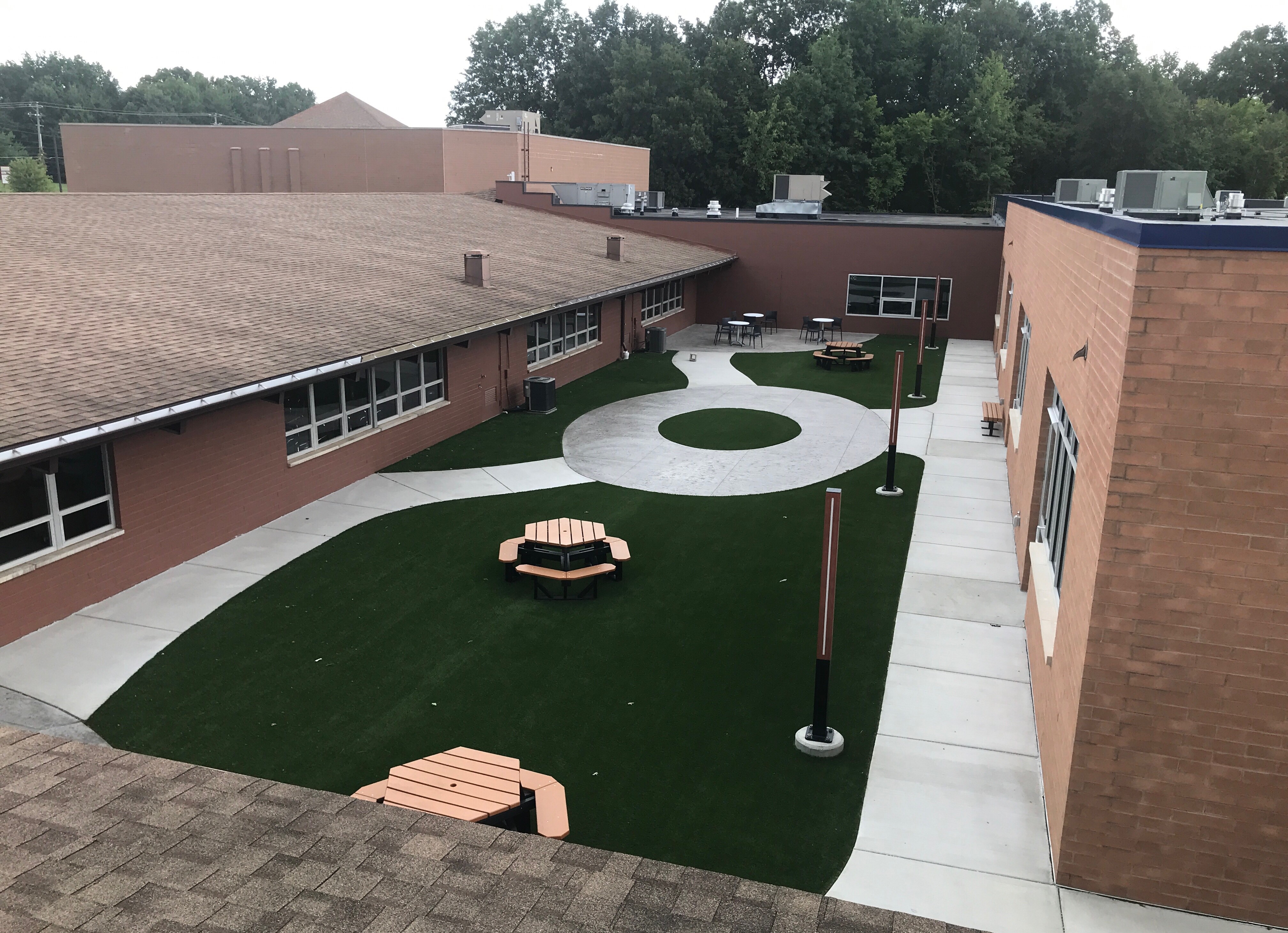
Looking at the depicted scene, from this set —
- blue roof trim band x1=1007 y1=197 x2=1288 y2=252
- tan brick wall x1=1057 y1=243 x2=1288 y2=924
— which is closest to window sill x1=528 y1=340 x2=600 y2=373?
tan brick wall x1=1057 y1=243 x2=1288 y2=924

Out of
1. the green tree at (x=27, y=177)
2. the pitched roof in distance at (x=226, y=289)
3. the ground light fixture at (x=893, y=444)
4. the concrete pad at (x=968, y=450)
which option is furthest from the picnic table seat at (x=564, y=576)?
the green tree at (x=27, y=177)

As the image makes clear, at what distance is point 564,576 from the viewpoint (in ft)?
40.9

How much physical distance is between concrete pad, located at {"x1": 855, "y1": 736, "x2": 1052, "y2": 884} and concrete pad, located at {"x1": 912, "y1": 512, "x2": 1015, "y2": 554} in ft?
18.6

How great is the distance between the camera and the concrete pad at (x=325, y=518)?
1478cm

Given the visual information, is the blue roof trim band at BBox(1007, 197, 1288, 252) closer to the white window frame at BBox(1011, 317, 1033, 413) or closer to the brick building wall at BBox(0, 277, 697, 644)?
the white window frame at BBox(1011, 317, 1033, 413)

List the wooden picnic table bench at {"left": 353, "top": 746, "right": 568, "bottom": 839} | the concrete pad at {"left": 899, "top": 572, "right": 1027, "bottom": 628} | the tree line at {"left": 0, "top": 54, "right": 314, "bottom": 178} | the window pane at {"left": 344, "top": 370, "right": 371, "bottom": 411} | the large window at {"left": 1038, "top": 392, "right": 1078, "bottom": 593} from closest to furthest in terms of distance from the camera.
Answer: the wooden picnic table bench at {"left": 353, "top": 746, "right": 568, "bottom": 839} → the large window at {"left": 1038, "top": 392, "right": 1078, "bottom": 593} → the concrete pad at {"left": 899, "top": 572, "right": 1027, "bottom": 628} → the window pane at {"left": 344, "top": 370, "right": 371, "bottom": 411} → the tree line at {"left": 0, "top": 54, "right": 314, "bottom": 178}

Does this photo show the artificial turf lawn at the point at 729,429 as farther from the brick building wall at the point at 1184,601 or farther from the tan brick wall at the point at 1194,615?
the tan brick wall at the point at 1194,615

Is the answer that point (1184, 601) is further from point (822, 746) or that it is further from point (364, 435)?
point (364, 435)

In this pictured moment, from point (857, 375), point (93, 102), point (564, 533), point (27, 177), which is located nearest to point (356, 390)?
point (564, 533)

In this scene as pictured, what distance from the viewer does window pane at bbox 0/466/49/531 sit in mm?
10977

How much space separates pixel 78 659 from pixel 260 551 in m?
3.42

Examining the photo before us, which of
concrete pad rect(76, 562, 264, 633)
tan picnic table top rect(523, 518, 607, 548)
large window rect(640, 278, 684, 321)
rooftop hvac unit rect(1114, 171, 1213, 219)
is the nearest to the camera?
rooftop hvac unit rect(1114, 171, 1213, 219)

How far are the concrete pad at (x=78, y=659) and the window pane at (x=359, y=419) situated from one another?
6273 millimetres

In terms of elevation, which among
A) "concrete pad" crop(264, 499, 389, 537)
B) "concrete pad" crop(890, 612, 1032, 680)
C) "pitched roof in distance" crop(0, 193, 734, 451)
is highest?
"pitched roof in distance" crop(0, 193, 734, 451)
